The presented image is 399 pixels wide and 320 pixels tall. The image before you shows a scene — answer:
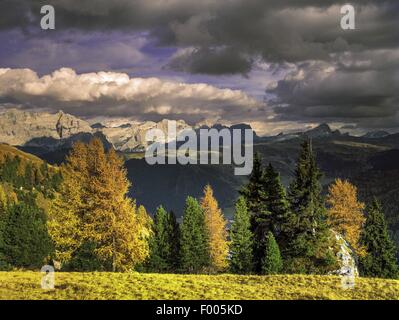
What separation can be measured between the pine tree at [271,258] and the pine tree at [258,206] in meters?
3.07

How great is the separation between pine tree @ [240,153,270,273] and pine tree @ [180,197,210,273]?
14.3 metres

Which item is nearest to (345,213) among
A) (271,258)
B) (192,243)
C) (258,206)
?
(258,206)

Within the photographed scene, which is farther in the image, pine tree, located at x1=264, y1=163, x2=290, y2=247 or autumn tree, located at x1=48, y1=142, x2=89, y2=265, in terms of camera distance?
pine tree, located at x1=264, y1=163, x2=290, y2=247

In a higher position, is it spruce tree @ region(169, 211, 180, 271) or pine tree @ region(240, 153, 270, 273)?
pine tree @ region(240, 153, 270, 273)

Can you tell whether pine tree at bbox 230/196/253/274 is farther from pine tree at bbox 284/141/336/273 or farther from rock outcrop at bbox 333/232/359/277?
rock outcrop at bbox 333/232/359/277

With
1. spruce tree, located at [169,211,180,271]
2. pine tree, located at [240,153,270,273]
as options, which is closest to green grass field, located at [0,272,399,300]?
pine tree, located at [240,153,270,273]

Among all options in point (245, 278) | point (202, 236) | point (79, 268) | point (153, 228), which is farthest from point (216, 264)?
point (245, 278)

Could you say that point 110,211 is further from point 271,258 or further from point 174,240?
point 174,240

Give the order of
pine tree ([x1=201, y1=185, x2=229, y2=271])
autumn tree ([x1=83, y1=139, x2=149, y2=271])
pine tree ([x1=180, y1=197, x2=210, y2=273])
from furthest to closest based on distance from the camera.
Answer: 1. pine tree ([x1=201, y1=185, x2=229, y2=271])
2. pine tree ([x1=180, y1=197, x2=210, y2=273])
3. autumn tree ([x1=83, y1=139, x2=149, y2=271])

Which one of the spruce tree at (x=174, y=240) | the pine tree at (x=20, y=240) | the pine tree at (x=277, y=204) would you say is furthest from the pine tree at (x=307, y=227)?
the pine tree at (x=20, y=240)

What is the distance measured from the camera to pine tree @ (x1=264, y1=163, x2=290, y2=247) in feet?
160

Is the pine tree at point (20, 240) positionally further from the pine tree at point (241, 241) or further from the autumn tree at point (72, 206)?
the pine tree at point (241, 241)

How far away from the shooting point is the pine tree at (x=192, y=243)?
6291 cm

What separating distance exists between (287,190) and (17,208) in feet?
153
